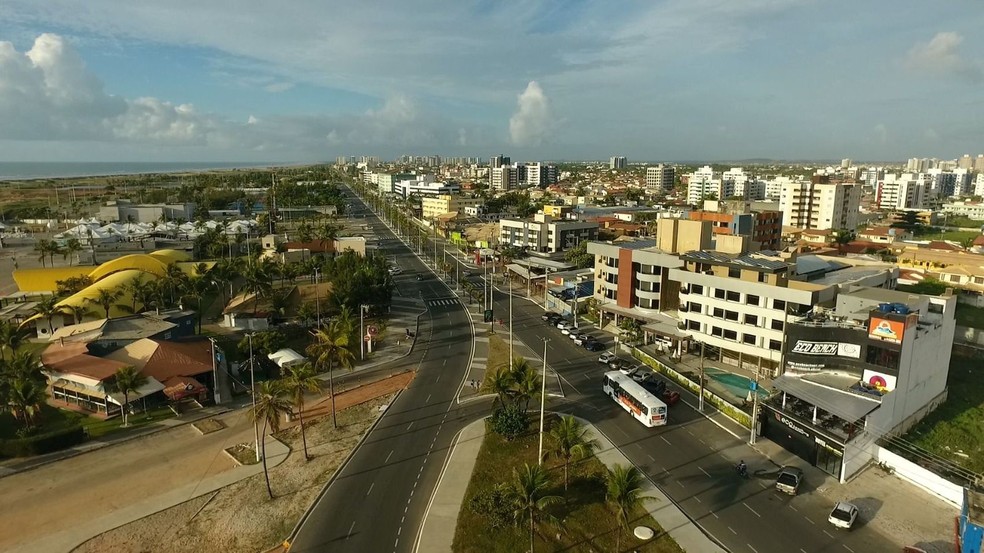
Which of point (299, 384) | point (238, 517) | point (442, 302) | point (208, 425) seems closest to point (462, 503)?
point (238, 517)

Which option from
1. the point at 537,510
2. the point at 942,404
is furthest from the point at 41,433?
the point at 942,404

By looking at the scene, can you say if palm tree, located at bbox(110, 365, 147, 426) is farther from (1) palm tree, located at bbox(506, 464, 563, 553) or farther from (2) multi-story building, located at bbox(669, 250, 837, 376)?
(2) multi-story building, located at bbox(669, 250, 837, 376)

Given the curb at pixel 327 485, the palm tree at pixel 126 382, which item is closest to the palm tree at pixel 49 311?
the palm tree at pixel 126 382

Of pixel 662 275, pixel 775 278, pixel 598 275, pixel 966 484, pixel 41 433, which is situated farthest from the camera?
pixel 598 275

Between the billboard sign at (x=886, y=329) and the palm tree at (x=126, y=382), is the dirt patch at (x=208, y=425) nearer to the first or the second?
the palm tree at (x=126, y=382)

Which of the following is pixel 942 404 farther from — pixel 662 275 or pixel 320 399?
pixel 320 399

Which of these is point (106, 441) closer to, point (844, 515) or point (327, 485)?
point (327, 485)
